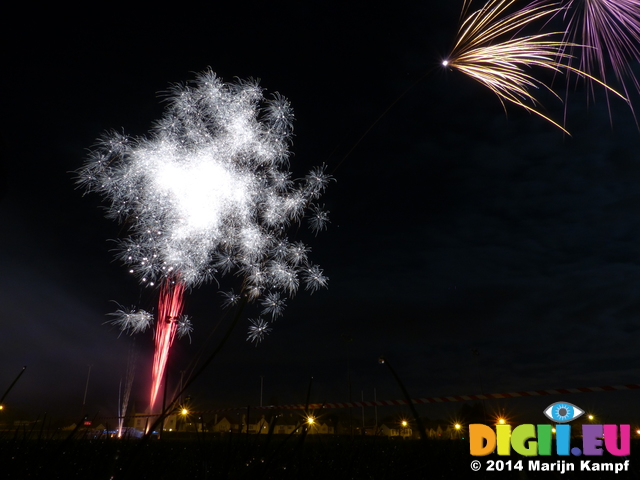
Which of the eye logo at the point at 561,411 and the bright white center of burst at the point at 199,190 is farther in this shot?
the bright white center of burst at the point at 199,190

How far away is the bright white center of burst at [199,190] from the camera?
16359mm

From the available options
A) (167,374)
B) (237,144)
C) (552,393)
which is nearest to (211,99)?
(237,144)

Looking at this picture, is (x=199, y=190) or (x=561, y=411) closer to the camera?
(x=561, y=411)

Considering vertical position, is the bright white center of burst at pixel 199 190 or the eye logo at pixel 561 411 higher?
the bright white center of burst at pixel 199 190

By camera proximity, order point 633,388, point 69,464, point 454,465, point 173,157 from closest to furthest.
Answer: point 69,464 → point 454,465 → point 633,388 → point 173,157

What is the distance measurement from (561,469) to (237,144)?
14579 mm

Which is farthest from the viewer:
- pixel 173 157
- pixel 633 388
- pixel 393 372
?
pixel 173 157

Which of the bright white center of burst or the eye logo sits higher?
the bright white center of burst

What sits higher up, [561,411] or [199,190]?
[199,190]

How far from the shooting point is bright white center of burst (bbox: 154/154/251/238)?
16.4m

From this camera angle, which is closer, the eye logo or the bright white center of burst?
the eye logo

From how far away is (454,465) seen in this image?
4094 mm

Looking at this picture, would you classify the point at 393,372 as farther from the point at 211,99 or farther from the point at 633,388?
the point at 211,99

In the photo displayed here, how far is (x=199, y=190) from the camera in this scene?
1642cm
